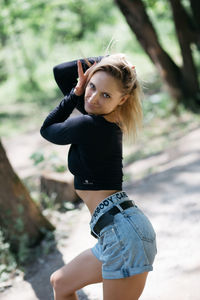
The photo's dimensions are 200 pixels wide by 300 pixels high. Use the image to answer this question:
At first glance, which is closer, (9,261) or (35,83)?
(9,261)

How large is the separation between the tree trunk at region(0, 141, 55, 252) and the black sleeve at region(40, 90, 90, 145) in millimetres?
1922

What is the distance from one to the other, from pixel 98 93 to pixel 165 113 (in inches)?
324

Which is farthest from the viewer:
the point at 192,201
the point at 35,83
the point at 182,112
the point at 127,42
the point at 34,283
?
the point at 127,42

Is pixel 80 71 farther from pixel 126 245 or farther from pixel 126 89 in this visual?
pixel 126 245

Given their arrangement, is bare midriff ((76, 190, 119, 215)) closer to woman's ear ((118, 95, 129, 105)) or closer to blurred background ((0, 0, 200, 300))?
blurred background ((0, 0, 200, 300))

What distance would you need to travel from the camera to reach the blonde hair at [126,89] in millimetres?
2152

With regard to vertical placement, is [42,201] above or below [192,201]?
above

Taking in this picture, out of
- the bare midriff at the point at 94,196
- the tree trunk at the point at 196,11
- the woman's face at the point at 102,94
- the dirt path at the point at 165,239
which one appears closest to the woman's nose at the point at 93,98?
the woman's face at the point at 102,94

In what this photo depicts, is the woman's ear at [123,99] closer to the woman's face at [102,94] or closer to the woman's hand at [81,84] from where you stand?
the woman's face at [102,94]

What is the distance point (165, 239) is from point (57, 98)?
1201cm

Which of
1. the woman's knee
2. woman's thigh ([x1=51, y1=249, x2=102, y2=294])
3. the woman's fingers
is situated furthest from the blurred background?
the woman's knee

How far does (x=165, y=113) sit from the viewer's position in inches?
401

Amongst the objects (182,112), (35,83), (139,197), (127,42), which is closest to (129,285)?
(139,197)

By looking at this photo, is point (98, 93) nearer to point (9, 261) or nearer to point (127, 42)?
point (9, 261)
